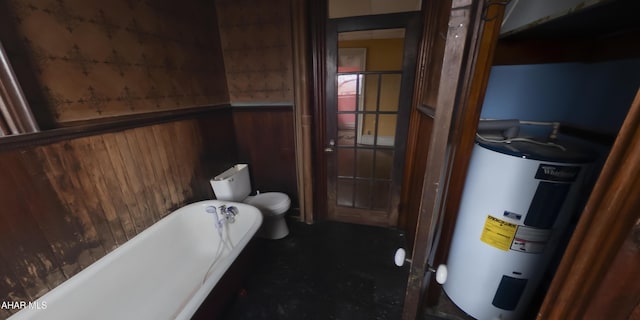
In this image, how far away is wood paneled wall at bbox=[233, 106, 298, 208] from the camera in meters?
2.18

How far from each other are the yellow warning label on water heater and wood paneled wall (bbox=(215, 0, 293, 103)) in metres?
1.80

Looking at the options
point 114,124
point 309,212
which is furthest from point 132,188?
point 309,212

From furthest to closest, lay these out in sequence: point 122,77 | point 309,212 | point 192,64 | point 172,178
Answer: point 309,212 < point 192,64 < point 172,178 < point 122,77

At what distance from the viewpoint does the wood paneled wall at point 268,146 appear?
218cm

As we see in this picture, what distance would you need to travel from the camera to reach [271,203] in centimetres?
204

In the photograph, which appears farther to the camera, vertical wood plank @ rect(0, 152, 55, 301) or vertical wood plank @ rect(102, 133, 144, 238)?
vertical wood plank @ rect(102, 133, 144, 238)

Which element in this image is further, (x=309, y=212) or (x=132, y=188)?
(x=309, y=212)

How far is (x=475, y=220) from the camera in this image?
3.92 ft

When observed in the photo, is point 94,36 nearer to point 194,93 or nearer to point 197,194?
point 194,93

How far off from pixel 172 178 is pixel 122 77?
0.74m

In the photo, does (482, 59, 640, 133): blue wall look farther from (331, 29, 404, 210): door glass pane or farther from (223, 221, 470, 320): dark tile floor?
(223, 221, 470, 320): dark tile floor

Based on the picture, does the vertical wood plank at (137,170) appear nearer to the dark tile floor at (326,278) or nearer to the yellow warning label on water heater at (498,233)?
the dark tile floor at (326,278)

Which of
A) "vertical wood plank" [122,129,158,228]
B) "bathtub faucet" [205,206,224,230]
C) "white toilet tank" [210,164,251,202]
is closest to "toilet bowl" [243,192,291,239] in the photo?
"white toilet tank" [210,164,251,202]

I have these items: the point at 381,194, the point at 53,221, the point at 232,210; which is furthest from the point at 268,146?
the point at 53,221
